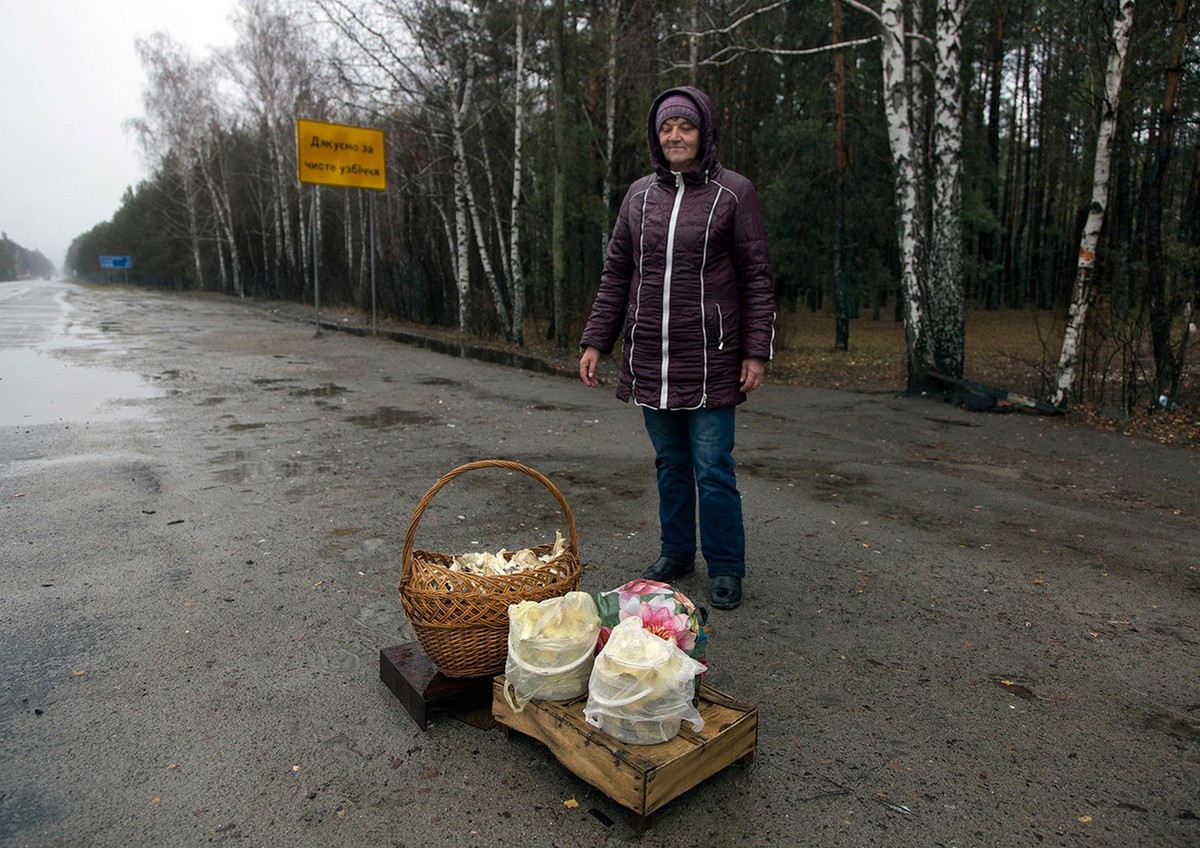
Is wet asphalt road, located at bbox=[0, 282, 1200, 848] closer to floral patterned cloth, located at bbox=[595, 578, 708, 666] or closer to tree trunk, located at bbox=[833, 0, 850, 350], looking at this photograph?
floral patterned cloth, located at bbox=[595, 578, 708, 666]

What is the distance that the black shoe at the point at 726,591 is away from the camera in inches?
152

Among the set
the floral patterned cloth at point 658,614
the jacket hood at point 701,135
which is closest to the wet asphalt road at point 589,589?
the floral patterned cloth at point 658,614

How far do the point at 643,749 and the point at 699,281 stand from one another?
6.89 feet

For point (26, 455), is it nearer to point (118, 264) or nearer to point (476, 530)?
point (476, 530)

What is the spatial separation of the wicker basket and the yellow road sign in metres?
18.6

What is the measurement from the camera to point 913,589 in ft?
13.7

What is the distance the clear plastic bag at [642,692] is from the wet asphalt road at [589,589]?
24 centimetres

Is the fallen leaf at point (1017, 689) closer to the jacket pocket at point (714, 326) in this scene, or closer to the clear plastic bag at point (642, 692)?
the clear plastic bag at point (642, 692)

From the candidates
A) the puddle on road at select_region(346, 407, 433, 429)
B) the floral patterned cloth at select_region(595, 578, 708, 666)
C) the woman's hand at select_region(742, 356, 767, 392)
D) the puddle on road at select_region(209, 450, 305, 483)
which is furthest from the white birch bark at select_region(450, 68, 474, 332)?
the floral patterned cloth at select_region(595, 578, 708, 666)

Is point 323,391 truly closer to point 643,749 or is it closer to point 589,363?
point 589,363

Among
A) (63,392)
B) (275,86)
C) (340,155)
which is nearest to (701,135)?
(63,392)

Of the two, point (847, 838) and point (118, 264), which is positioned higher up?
point (118, 264)

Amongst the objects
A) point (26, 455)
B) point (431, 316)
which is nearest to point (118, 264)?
point (431, 316)

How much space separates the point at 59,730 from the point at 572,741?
169cm
